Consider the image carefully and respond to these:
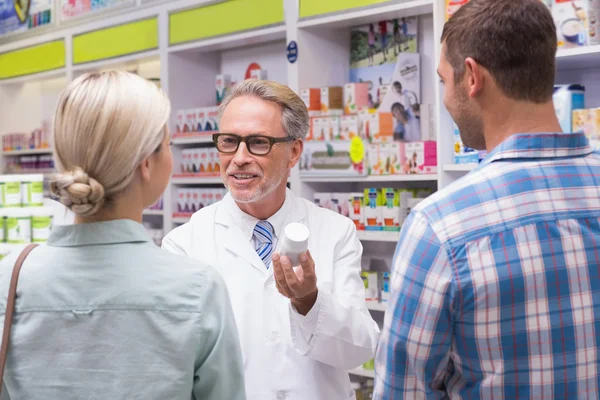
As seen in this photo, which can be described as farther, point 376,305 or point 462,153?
point 376,305

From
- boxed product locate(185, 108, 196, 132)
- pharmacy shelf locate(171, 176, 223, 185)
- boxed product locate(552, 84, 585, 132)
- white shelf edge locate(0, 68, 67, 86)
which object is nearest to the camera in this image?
boxed product locate(552, 84, 585, 132)

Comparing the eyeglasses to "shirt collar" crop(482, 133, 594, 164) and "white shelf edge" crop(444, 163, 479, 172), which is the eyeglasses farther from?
"white shelf edge" crop(444, 163, 479, 172)

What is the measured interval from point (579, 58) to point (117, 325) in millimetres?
2653

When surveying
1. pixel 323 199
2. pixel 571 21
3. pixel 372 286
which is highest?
pixel 571 21

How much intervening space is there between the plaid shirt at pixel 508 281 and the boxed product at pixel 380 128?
2787 millimetres

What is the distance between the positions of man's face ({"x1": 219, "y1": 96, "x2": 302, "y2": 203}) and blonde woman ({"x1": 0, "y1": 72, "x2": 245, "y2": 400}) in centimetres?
98

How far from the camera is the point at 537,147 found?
1421 mm

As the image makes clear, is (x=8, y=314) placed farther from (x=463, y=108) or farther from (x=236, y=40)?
(x=236, y=40)

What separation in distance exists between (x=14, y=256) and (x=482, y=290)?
2.82 feet

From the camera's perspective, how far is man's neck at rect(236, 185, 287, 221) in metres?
2.41

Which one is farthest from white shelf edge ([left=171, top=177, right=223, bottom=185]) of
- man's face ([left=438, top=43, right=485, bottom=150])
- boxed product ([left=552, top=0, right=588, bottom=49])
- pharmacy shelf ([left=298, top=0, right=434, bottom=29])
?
man's face ([left=438, top=43, right=485, bottom=150])

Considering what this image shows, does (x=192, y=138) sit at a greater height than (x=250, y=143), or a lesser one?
greater

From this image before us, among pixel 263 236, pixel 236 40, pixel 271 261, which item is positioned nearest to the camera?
pixel 271 261

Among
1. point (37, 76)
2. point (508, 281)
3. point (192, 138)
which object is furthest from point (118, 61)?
point (508, 281)
